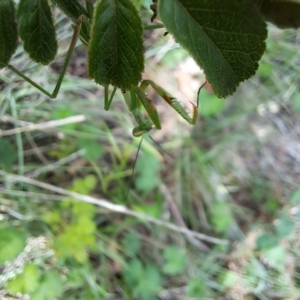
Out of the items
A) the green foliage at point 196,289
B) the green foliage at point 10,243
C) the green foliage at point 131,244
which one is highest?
the green foliage at point 10,243

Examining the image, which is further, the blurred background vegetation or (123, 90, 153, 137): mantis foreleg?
the blurred background vegetation

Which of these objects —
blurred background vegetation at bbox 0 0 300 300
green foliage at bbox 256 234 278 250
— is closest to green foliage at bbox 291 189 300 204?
blurred background vegetation at bbox 0 0 300 300

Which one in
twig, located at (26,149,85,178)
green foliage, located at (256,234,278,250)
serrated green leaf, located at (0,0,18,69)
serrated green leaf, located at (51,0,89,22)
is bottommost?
green foliage, located at (256,234,278,250)

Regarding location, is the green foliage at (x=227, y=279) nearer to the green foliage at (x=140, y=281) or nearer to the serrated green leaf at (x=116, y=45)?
the green foliage at (x=140, y=281)

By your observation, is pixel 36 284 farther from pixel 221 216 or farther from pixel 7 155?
pixel 221 216

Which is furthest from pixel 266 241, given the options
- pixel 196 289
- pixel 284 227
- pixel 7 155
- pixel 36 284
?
pixel 7 155

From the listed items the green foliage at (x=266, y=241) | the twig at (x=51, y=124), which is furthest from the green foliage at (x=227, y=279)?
the twig at (x=51, y=124)

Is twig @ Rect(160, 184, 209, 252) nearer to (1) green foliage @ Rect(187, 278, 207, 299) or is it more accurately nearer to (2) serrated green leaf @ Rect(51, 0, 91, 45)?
(1) green foliage @ Rect(187, 278, 207, 299)
